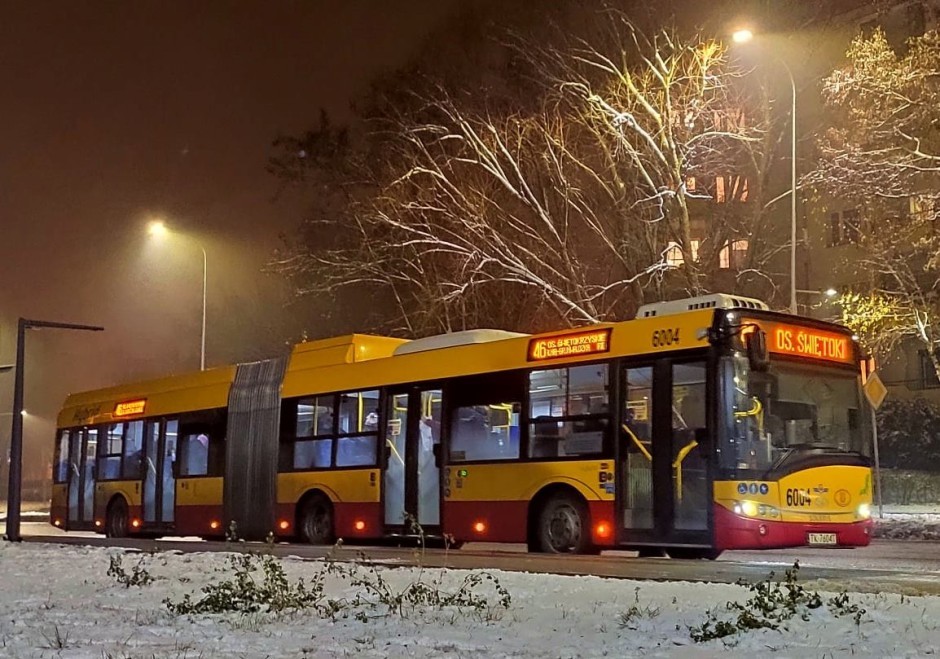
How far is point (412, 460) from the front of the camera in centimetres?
1814

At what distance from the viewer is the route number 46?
14.7m

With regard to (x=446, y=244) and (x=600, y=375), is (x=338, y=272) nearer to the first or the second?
(x=446, y=244)

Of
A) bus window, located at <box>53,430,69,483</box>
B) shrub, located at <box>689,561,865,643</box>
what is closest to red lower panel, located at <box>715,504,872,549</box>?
shrub, located at <box>689,561,865,643</box>

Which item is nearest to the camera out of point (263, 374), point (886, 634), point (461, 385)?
point (886, 634)

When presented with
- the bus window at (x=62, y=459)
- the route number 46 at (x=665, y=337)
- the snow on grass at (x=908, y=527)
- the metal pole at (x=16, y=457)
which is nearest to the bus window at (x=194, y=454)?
the metal pole at (x=16, y=457)

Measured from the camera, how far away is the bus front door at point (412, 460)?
1786 centimetres

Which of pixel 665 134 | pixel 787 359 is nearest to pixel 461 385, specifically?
pixel 787 359

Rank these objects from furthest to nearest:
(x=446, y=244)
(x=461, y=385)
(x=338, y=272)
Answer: (x=338, y=272) → (x=446, y=244) → (x=461, y=385)

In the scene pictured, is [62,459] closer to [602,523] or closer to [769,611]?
[602,523]

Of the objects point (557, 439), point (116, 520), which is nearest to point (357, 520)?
point (557, 439)

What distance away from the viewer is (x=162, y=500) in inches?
931

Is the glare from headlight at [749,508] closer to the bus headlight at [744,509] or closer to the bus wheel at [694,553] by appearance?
the bus headlight at [744,509]

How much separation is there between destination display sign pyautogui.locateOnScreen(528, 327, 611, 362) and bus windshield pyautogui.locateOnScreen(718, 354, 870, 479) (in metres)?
2.05

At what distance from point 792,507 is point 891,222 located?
1289cm
